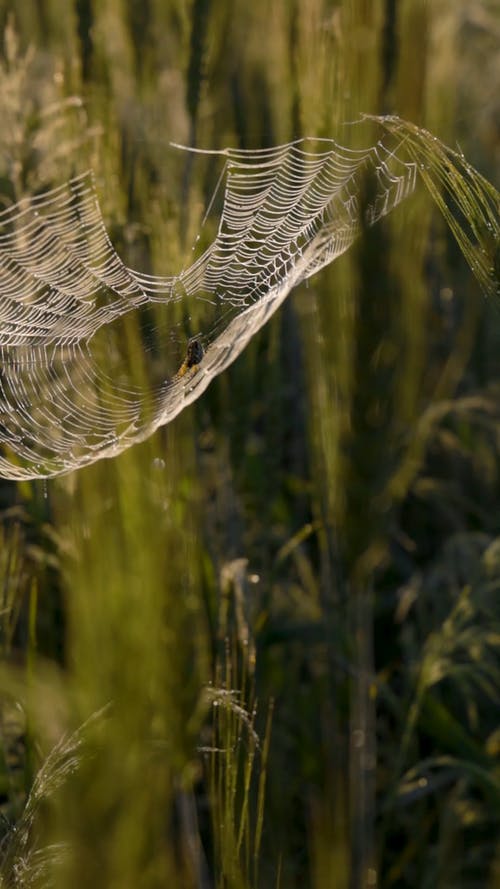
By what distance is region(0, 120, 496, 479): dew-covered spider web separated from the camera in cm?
107

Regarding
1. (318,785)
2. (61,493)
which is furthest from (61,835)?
(318,785)

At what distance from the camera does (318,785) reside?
1.34 meters

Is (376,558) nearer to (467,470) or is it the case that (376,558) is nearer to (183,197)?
(183,197)

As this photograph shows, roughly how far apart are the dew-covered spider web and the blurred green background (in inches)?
1.6

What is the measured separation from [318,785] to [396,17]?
89 centimetres

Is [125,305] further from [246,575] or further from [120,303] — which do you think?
[246,575]

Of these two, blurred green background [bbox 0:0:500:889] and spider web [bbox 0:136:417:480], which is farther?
spider web [bbox 0:136:417:480]

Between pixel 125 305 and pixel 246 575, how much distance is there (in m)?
0.34

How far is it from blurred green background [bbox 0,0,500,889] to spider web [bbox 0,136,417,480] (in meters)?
0.04

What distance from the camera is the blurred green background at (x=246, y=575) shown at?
0.92 m

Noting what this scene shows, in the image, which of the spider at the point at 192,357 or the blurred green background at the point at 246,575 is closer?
the blurred green background at the point at 246,575

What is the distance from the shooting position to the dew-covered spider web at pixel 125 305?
1.07m

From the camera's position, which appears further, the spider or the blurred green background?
the spider

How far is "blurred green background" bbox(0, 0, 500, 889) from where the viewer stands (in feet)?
3.02
